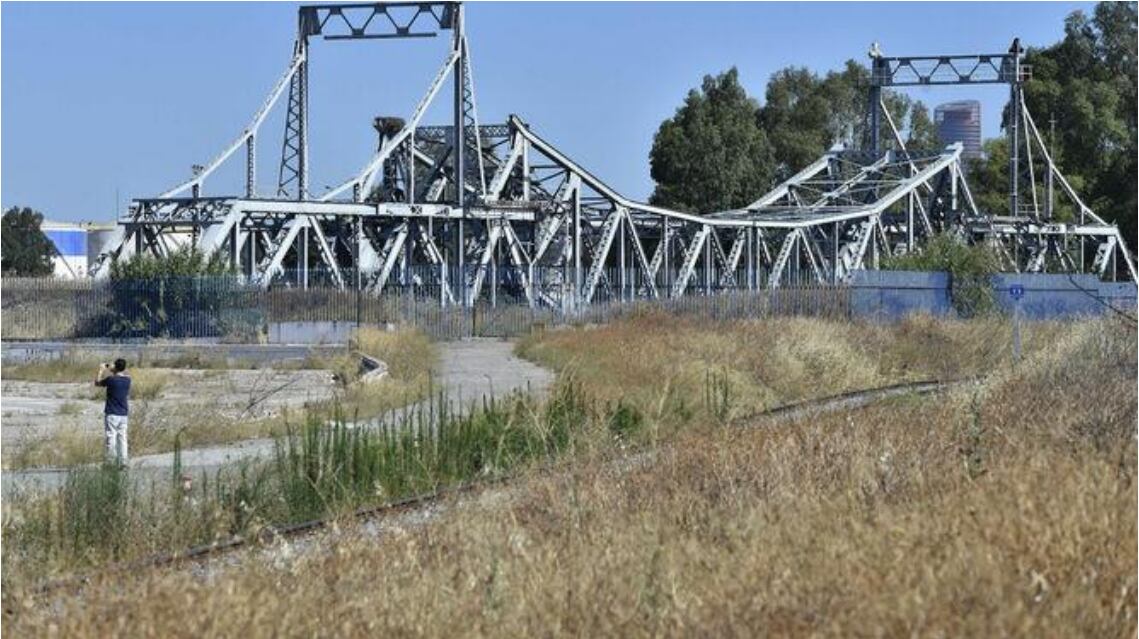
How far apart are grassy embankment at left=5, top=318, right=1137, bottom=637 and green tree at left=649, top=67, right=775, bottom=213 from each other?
9083cm

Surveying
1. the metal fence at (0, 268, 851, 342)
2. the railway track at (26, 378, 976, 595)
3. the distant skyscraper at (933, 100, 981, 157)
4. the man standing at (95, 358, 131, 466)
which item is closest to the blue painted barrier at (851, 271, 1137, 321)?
the metal fence at (0, 268, 851, 342)

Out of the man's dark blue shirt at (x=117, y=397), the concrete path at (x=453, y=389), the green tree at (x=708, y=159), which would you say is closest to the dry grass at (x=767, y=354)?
the concrete path at (x=453, y=389)

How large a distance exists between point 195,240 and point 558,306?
13626 millimetres

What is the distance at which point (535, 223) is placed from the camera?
74.6 meters

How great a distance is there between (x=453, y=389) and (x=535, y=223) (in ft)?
132

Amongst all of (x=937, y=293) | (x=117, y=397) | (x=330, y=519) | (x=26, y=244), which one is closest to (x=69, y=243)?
(x=26, y=244)

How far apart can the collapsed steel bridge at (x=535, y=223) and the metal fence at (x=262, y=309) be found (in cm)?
282

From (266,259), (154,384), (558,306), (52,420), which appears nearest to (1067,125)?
(558,306)

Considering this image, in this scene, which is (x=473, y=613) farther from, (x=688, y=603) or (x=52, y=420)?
(x=52, y=420)

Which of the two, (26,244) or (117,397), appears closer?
(117,397)

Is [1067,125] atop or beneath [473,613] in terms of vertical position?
atop

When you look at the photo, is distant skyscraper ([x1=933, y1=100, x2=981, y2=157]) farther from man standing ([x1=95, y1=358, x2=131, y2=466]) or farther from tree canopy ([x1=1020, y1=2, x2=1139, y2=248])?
man standing ([x1=95, y1=358, x2=131, y2=466])

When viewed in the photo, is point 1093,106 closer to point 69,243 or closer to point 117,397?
point 69,243

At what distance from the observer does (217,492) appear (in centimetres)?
1509
